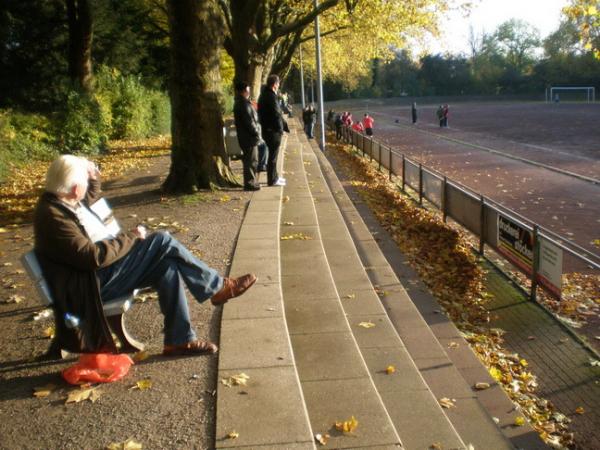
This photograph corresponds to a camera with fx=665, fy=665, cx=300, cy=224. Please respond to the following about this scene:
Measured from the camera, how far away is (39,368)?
440 cm

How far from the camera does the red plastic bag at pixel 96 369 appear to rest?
411cm

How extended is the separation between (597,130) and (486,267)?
31.4m

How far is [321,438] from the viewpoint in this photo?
3762 mm

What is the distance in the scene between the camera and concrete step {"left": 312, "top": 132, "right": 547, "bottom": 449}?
4.88 meters

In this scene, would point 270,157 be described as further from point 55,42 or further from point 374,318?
point 55,42

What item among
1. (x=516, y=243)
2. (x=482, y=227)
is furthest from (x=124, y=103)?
(x=516, y=243)

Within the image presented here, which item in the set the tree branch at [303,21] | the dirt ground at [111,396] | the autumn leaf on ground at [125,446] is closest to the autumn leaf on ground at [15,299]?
the dirt ground at [111,396]

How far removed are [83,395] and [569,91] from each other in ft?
312

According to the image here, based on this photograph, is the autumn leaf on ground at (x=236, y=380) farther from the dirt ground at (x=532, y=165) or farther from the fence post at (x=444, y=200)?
the fence post at (x=444, y=200)

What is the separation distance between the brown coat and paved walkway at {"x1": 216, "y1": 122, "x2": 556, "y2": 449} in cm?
87

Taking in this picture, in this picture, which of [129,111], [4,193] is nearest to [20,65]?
[129,111]

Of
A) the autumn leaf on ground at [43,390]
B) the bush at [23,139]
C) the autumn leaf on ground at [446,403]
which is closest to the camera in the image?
the autumn leaf on ground at [43,390]

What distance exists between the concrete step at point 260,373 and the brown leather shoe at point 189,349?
0.38 ft

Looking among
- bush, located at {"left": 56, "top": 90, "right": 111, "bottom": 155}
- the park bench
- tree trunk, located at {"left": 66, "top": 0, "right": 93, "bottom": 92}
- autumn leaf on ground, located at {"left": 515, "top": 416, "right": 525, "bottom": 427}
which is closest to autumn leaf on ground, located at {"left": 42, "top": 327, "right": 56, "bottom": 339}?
the park bench
